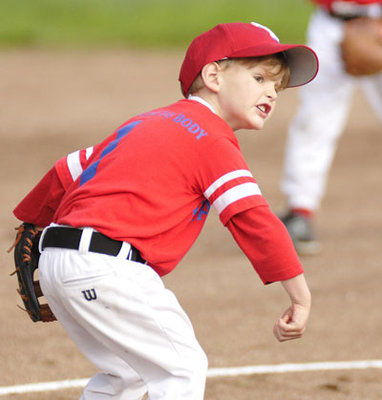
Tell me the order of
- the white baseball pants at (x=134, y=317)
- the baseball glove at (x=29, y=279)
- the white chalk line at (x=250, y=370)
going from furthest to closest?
the white chalk line at (x=250, y=370)
the baseball glove at (x=29, y=279)
the white baseball pants at (x=134, y=317)

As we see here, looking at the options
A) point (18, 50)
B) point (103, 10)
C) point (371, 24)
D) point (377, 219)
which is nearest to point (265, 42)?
point (371, 24)

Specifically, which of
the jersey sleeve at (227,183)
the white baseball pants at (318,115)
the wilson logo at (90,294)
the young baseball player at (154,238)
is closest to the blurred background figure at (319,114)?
the white baseball pants at (318,115)

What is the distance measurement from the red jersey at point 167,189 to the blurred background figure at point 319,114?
3.18 m

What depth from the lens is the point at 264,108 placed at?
2805mm

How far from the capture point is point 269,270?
259 centimetres

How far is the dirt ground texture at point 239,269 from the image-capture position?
3.76 meters

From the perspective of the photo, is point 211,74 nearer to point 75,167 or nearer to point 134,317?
point 75,167

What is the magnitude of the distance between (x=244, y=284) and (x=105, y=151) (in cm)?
269

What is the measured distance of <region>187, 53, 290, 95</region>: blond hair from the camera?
9.07 ft

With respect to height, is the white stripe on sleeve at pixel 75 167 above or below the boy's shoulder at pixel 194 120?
below

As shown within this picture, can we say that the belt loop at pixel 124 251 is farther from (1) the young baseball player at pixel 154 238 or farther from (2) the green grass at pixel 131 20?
(2) the green grass at pixel 131 20

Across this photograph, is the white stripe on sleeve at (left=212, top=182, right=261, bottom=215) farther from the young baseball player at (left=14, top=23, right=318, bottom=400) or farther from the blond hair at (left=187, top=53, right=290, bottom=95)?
the blond hair at (left=187, top=53, right=290, bottom=95)

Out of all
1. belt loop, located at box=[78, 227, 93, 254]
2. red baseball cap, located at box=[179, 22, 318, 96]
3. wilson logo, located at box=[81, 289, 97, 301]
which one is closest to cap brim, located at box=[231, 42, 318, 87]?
red baseball cap, located at box=[179, 22, 318, 96]

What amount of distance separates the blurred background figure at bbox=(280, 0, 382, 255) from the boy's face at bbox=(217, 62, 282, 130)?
3.02 meters
